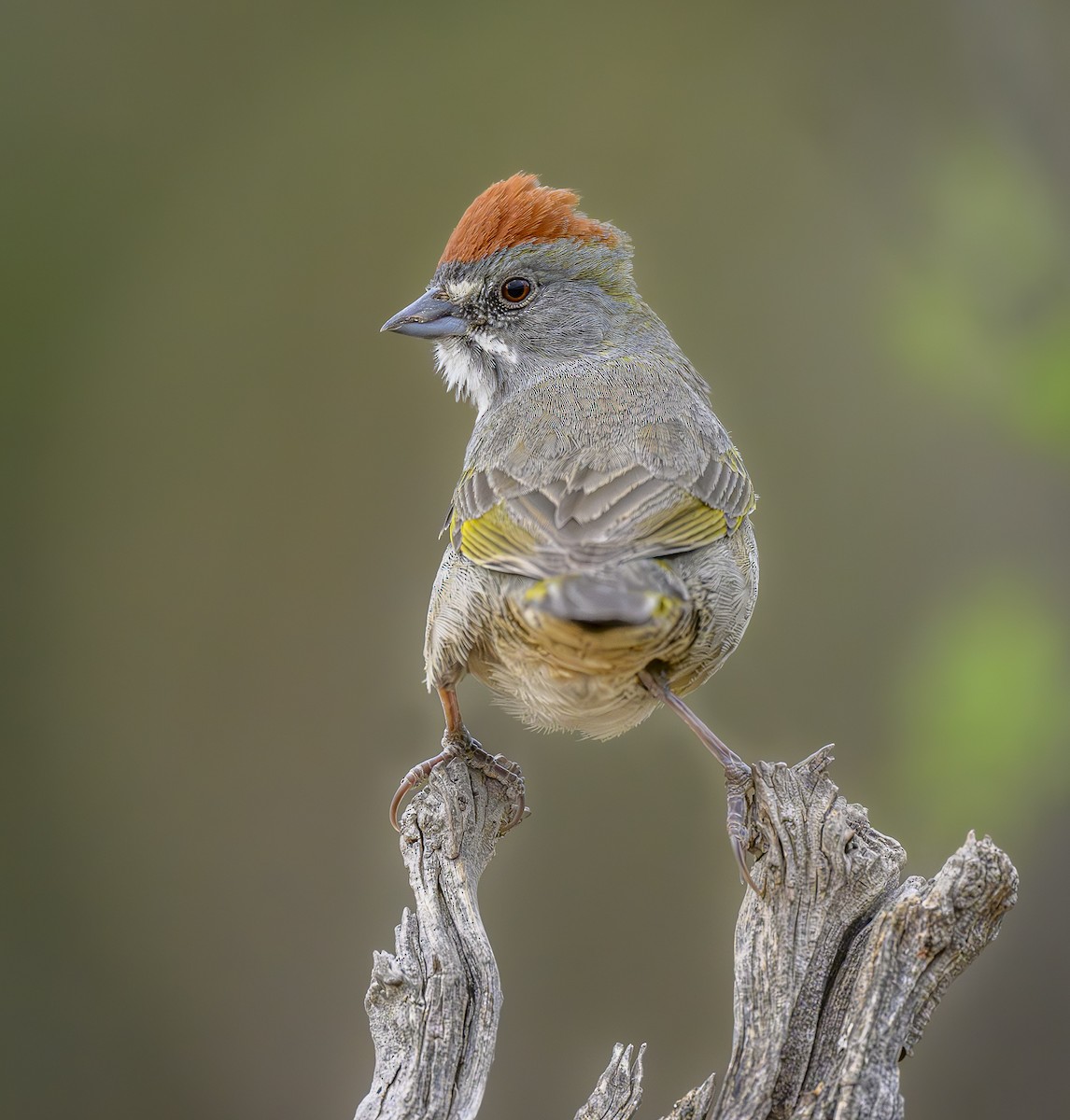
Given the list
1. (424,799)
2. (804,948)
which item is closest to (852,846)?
(804,948)

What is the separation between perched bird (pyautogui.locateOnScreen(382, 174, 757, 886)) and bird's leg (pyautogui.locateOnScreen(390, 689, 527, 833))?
0.01 meters

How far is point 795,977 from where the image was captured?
369cm

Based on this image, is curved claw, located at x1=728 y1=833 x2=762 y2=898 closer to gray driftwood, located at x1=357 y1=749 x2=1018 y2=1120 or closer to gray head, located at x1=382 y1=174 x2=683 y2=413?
gray driftwood, located at x1=357 y1=749 x2=1018 y2=1120

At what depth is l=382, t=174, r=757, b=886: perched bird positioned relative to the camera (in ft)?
13.2

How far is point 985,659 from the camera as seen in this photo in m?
5.89

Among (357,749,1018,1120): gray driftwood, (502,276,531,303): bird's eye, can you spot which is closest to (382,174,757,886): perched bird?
(502,276,531,303): bird's eye

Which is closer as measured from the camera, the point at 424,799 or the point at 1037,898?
the point at 424,799

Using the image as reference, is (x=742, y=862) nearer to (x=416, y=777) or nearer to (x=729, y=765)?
(x=729, y=765)

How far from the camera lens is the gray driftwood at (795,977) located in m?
3.48

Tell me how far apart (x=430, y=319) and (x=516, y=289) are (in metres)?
0.39

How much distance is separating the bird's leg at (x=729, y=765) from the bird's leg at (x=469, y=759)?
0.65 m

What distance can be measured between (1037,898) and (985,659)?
1463 millimetres

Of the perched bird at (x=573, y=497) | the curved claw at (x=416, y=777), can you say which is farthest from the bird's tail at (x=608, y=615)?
the curved claw at (x=416, y=777)

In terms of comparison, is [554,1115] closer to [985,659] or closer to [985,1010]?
[985,1010]
